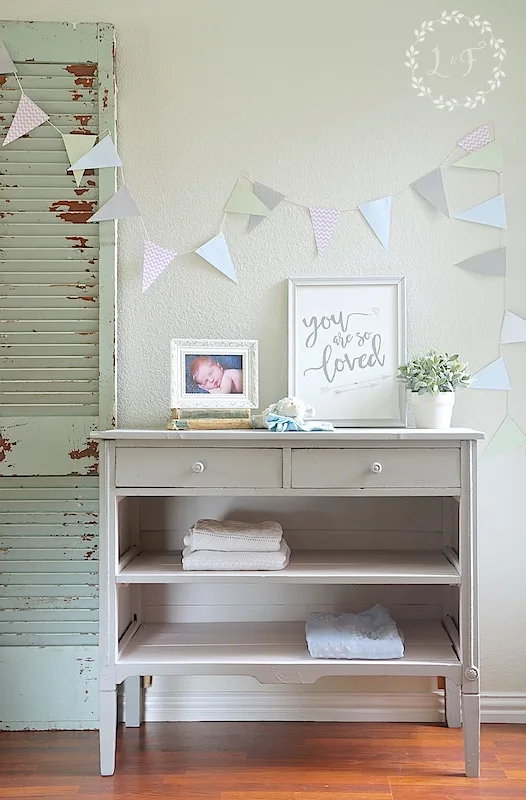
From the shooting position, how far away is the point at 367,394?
7.72ft

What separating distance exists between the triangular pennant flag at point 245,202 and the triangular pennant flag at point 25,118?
2.06 ft

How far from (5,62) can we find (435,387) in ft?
5.41

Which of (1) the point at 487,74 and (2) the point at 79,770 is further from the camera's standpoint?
(1) the point at 487,74

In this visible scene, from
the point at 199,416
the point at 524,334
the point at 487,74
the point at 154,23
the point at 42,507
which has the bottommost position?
the point at 42,507

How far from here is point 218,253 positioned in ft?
7.75

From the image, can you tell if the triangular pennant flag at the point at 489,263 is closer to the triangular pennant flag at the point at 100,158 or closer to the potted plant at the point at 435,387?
the potted plant at the point at 435,387

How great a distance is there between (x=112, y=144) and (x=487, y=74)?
121 cm

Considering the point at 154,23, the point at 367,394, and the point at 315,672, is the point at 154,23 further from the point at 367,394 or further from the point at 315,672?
the point at 315,672

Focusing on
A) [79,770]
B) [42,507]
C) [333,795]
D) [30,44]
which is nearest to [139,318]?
[42,507]

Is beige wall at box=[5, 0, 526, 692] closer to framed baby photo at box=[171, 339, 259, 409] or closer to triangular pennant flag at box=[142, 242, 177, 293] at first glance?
triangular pennant flag at box=[142, 242, 177, 293]

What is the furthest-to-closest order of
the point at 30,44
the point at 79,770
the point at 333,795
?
the point at 30,44 → the point at 79,770 → the point at 333,795

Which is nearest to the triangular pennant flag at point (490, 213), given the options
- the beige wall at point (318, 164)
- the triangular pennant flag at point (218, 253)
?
the beige wall at point (318, 164)

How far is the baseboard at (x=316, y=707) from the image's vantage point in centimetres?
234

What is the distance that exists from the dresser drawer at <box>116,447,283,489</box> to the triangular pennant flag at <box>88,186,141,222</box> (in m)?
0.79
